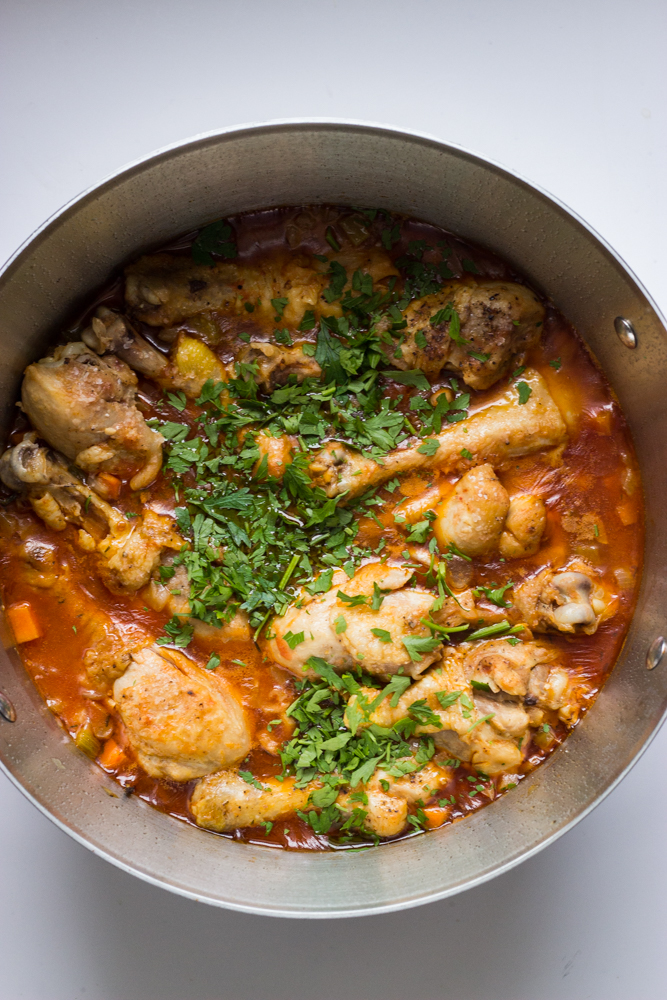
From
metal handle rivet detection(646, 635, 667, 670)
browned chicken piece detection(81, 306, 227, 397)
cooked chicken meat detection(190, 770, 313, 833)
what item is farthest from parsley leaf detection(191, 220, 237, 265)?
metal handle rivet detection(646, 635, 667, 670)

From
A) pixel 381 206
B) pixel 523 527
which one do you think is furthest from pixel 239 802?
pixel 381 206

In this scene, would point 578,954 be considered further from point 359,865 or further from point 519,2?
point 519,2

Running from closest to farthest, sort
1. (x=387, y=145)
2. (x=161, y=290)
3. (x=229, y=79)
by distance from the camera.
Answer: (x=387, y=145), (x=161, y=290), (x=229, y=79)

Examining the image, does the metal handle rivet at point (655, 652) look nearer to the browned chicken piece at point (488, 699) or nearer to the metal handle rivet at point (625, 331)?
the browned chicken piece at point (488, 699)

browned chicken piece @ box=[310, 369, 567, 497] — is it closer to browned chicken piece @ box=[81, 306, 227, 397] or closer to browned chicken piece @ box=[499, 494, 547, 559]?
browned chicken piece @ box=[499, 494, 547, 559]

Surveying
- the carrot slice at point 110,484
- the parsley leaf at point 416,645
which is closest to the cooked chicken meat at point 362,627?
the parsley leaf at point 416,645

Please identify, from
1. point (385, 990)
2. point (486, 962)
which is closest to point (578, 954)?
point (486, 962)

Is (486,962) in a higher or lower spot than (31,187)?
lower
